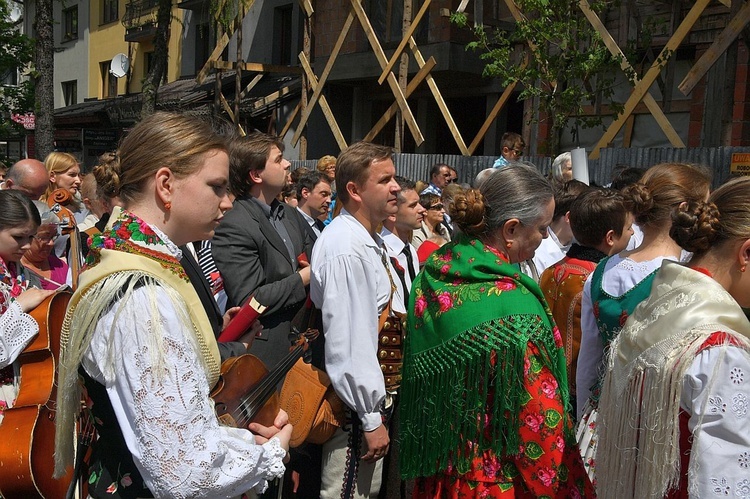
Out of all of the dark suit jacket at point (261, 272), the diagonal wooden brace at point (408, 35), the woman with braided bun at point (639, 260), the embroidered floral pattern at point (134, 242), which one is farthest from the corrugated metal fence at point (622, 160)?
the embroidered floral pattern at point (134, 242)

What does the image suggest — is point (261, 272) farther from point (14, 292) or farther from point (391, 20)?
point (391, 20)

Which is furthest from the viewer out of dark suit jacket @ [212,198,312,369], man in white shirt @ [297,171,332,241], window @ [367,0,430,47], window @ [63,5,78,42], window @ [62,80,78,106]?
window @ [62,80,78,106]

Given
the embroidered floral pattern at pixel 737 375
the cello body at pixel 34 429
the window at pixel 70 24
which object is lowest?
the cello body at pixel 34 429

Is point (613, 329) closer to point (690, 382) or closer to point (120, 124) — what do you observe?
point (690, 382)

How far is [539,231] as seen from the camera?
2.86 m

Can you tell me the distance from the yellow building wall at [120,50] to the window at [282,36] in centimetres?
563

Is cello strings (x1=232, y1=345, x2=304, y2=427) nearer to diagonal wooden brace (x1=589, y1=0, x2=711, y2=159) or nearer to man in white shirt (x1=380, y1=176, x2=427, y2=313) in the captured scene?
man in white shirt (x1=380, y1=176, x2=427, y2=313)

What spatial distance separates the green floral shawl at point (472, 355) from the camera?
101 inches

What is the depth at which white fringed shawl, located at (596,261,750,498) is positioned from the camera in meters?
2.02

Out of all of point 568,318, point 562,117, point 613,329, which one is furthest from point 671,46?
point 613,329

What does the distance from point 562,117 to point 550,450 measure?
7.40 meters

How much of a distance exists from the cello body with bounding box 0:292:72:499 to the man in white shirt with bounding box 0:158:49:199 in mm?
2916

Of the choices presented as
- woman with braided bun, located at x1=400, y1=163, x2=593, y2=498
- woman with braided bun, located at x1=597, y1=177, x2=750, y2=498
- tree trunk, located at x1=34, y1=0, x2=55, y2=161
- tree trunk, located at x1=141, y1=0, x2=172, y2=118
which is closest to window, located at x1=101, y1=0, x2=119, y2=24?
tree trunk, located at x1=141, y1=0, x2=172, y2=118

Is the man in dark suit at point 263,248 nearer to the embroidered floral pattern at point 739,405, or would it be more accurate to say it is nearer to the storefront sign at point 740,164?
the embroidered floral pattern at point 739,405
